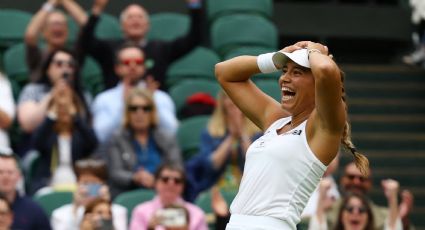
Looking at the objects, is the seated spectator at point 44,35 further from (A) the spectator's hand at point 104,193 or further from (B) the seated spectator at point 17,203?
(A) the spectator's hand at point 104,193

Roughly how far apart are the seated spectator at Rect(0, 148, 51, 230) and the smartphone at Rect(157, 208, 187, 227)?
68cm

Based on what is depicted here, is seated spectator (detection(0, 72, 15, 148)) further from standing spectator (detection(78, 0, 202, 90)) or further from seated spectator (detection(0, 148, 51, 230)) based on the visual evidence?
standing spectator (detection(78, 0, 202, 90))

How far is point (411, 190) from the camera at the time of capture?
35.3ft

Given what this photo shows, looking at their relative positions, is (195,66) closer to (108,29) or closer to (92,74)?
(108,29)

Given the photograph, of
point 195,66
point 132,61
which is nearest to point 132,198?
point 132,61

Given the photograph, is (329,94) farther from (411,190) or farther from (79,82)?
(411,190)

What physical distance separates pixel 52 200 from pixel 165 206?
79 cm

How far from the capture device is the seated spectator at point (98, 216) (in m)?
7.40

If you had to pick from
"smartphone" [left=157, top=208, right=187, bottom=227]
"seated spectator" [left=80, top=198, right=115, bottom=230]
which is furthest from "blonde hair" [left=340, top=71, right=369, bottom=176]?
"smartphone" [left=157, top=208, right=187, bottom=227]

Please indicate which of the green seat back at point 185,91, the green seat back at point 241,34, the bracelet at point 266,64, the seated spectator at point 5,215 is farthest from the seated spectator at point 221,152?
the bracelet at point 266,64

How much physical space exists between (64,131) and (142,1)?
120 inches

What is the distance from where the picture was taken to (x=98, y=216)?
24.6ft

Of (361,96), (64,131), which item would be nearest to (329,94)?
(64,131)

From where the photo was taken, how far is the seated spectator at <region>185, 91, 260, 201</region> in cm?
881
